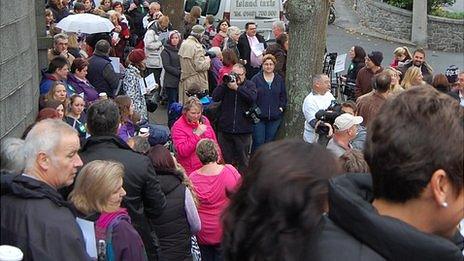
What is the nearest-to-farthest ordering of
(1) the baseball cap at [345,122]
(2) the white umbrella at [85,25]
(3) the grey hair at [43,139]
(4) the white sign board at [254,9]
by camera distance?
(3) the grey hair at [43,139]
(1) the baseball cap at [345,122]
(2) the white umbrella at [85,25]
(4) the white sign board at [254,9]

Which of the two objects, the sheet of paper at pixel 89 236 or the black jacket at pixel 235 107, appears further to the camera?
the black jacket at pixel 235 107

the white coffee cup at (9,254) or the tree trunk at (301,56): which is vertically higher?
the white coffee cup at (9,254)

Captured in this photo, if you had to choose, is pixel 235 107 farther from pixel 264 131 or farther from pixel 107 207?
pixel 107 207

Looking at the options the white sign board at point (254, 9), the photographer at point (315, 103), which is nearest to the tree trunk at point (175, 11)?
the white sign board at point (254, 9)

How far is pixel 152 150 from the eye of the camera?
5.93m

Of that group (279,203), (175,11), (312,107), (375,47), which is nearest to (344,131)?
(312,107)

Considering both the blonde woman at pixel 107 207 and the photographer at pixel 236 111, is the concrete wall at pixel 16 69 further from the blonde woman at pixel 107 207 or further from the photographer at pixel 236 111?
the photographer at pixel 236 111

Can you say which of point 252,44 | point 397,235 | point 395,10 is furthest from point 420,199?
point 395,10

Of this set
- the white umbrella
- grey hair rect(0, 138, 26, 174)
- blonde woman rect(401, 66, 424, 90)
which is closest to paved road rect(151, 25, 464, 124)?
the white umbrella

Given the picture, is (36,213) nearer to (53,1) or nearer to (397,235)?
(397,235)

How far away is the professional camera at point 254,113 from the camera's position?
978 cm

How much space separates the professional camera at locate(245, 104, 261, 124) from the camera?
385 inches

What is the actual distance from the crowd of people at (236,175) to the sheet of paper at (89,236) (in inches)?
0.6

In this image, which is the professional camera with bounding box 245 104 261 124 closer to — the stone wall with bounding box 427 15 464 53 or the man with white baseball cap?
the man with white baseball cap
